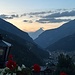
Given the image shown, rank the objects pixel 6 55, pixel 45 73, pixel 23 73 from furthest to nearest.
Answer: pixel 45 73
pixel 6 55
pixel 23 73

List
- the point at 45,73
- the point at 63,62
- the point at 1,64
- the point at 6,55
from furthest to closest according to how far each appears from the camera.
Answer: the point at 63,62 < the point at 45,73 < the point at 6,55 < the point at 1,64

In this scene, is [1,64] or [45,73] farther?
[45,73]

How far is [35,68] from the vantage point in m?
11.4

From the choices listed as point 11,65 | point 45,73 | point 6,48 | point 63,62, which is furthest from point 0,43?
point 63,62

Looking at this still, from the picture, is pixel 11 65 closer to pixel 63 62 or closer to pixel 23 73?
pixel 23 73

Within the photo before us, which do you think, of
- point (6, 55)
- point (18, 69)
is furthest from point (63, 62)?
point (18, 69)

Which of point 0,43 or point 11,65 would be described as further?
point 0,43

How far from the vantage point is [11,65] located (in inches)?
455

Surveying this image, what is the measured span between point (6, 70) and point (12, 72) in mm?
292

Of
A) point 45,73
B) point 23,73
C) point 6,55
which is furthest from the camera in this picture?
point 45,73

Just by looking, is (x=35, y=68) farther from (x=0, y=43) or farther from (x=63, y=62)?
(x=63, y=62)

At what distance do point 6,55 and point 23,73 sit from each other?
35.3 feet

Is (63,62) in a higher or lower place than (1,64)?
lower

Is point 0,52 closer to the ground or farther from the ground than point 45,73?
farther from the ground
